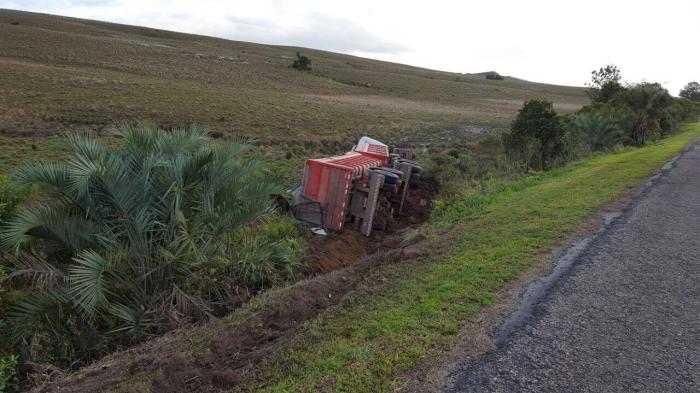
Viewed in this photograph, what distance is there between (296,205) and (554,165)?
10548 mm

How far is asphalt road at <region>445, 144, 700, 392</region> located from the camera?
11.7 ft

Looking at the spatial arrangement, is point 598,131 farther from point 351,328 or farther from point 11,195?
point 11,195

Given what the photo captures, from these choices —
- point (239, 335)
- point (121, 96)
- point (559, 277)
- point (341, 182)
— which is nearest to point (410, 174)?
point (341, 182)

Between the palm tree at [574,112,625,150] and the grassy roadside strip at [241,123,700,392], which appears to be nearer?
the grassy roadside strip at [241,123,700,392]

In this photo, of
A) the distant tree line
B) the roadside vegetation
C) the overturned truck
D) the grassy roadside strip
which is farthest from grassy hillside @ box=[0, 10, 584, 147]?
the grassy roadside strip

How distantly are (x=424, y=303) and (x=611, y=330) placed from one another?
156 cm

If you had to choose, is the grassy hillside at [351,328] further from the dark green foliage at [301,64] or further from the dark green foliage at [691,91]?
the dark green foliage at [691,91]

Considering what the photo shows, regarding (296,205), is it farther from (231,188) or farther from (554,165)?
(554,165)

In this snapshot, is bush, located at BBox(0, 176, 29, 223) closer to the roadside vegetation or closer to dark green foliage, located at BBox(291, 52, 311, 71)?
the roadside vegetation

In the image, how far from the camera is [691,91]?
85688mm

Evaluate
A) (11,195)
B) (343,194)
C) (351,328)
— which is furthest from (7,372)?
(343,194)

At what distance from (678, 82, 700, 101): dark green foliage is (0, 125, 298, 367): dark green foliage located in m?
95.6

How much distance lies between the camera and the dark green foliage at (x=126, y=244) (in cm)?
589

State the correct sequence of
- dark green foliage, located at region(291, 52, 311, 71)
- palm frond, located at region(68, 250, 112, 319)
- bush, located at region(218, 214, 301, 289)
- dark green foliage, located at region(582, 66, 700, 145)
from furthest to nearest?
dark green foliage, located at region(291, 52, 311, 71) → dark green foliage, located at region(582, 66, 700, 145) → bush, located at region(218, 214, 301, 289) → palm frond, located at region(68, 250, 112, 319)
